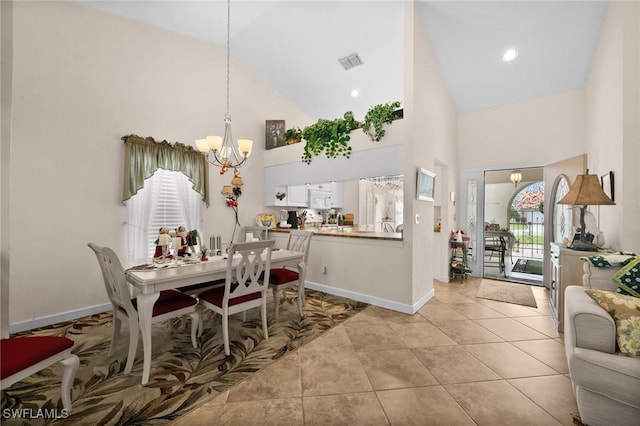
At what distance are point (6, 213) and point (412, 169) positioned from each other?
3529 mm

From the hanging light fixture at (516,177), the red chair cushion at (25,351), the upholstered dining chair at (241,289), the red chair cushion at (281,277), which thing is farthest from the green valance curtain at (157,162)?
the hanging light fixture at (516,177)

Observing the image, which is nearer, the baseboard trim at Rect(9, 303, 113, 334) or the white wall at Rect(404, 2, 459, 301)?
the baseboard trim at Rect(9, 303, 113, 334)

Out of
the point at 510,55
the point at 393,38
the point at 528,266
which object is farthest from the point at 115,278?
the point at 528,266

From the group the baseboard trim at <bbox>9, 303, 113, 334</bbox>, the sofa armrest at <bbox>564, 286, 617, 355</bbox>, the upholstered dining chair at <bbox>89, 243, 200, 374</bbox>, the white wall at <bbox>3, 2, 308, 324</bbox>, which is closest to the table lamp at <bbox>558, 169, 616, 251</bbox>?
the sofa armrest at <bbox>564, 286, 617, 355</bbox>

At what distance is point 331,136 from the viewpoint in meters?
3.92

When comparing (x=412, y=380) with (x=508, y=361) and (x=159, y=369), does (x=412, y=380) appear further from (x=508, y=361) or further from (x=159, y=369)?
(x=159, y=369)

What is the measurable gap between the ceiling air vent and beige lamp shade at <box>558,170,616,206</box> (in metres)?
3.36

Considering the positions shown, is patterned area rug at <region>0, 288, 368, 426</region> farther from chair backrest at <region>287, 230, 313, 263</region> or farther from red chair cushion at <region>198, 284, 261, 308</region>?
chair backrest at <region>287, 230, 313, 263</region>

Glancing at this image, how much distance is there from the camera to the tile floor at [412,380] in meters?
1.60

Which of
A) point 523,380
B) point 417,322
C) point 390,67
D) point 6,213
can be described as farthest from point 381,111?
point 6,213

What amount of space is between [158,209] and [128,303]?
207cm

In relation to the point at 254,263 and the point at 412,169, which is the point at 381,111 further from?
the point at 254,263

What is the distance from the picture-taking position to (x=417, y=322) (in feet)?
9.77

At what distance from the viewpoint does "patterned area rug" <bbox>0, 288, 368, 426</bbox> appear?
1.63 meters
